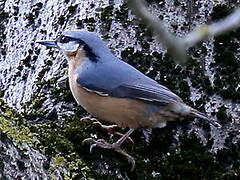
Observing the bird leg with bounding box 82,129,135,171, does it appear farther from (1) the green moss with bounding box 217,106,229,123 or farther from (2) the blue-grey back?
(1) the green moss with bounding box 217,106,229,123

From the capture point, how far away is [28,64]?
3842 mm

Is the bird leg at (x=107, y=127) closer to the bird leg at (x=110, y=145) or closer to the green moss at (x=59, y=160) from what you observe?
the bird leg at (x=110, y=145)

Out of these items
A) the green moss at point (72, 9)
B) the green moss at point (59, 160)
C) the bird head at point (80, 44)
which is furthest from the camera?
the green moss at point (72, 9)

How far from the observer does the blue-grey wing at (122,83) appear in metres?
3.25

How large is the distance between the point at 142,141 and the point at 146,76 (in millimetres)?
401

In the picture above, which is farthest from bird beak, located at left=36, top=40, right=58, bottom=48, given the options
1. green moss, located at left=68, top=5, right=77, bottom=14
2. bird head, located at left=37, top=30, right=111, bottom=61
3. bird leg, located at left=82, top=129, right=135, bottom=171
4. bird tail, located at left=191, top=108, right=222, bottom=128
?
bird tail, located at left=191, top=108, right=222, bottom=128

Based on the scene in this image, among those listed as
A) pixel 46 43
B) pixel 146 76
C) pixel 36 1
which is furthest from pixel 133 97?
pixel 36 1

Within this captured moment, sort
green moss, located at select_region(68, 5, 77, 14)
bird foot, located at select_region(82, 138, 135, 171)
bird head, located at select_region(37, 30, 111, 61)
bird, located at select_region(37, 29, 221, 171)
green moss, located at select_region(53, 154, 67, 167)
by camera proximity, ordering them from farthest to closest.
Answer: green moss, located at select_region(68, 5, 77, 14) → bird head, located at select_region(37, 30, 111, 61) → bird, located at select_region(37, 29, 221, 171) → bird foot, located at select_region(82, 138, 135, 171) → green moss, located at select_region(53, 154, 67, 167)

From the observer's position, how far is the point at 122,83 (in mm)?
3320

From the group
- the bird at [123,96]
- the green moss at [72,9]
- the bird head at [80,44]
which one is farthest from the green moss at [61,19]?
the bird at [123,96]

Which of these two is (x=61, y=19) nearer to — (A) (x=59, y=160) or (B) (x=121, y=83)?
(B) (x=121, y=83)

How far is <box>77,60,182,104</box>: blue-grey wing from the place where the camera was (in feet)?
10.7

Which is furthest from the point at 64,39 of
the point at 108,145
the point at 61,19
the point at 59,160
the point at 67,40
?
the point at 59,160

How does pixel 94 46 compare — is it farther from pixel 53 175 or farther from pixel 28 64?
pixel 53 175
